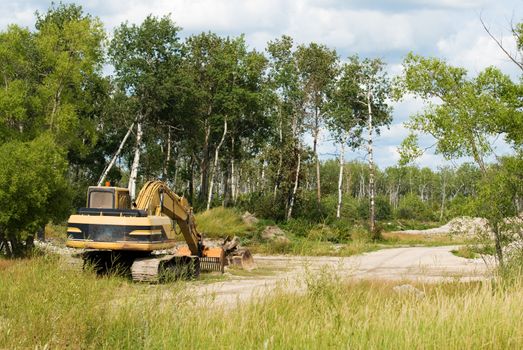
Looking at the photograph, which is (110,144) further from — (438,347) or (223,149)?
(438,347)

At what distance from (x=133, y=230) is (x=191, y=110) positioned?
1285 inches

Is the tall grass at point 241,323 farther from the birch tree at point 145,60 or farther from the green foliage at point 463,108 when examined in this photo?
the birch tree at point 145,60

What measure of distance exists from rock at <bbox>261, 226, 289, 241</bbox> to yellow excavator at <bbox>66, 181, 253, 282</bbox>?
1501 cm

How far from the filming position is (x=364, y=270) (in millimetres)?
22828

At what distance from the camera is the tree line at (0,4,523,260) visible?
1881cm

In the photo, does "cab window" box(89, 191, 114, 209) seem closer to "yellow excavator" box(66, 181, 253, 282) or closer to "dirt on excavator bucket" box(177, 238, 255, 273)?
"yellow excavator" box(66, 181, 253, 282)

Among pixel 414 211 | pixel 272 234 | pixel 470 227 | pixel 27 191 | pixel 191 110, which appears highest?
pixel 191 110

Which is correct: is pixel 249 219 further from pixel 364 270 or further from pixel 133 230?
pixel 133 230

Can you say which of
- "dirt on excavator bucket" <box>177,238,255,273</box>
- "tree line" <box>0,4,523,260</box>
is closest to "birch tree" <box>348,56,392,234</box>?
"tree line" <box>0,4,523,260</box>

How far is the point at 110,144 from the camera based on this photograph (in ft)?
169

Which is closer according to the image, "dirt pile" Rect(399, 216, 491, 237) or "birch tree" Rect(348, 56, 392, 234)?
"dirt pile" Rect(399, 216, 491, 237)

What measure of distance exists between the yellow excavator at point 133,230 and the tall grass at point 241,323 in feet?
21.9

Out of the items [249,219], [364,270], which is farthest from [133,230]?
[249,219]

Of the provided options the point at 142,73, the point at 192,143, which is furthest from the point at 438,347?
the point at 192,143
